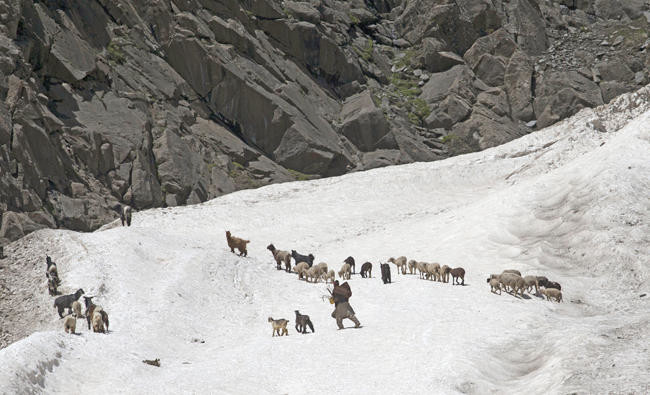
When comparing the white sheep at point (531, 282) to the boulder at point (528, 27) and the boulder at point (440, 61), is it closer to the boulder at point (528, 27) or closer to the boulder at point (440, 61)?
the boulder at point (440, 61)

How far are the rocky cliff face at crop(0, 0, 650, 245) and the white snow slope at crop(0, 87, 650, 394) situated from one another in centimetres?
1233

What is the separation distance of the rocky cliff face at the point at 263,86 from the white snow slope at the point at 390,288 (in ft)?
40.5

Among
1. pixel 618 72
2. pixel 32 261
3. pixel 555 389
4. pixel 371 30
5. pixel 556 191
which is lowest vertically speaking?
pixel 555 389

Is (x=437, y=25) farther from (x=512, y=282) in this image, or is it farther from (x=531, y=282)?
(x=512, y=282)

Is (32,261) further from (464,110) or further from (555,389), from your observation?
(464,110)

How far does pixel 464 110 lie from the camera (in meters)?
82.4

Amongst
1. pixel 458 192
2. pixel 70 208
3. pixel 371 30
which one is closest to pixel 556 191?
pixel 458 192

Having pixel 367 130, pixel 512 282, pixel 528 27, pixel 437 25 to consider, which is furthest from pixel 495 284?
pixel 528 27

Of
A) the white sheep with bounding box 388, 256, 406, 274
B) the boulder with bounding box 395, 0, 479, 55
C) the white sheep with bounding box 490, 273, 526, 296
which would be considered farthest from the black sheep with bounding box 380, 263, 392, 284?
the boulder with bounding box 395, 0, 479, 55

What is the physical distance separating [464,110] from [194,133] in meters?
33.8

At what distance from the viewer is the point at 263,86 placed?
241ft

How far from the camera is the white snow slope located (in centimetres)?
1912

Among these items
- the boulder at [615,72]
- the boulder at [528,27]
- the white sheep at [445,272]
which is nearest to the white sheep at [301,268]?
the white sheep at [445,272]

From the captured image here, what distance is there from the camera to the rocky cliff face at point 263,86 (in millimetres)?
57062
